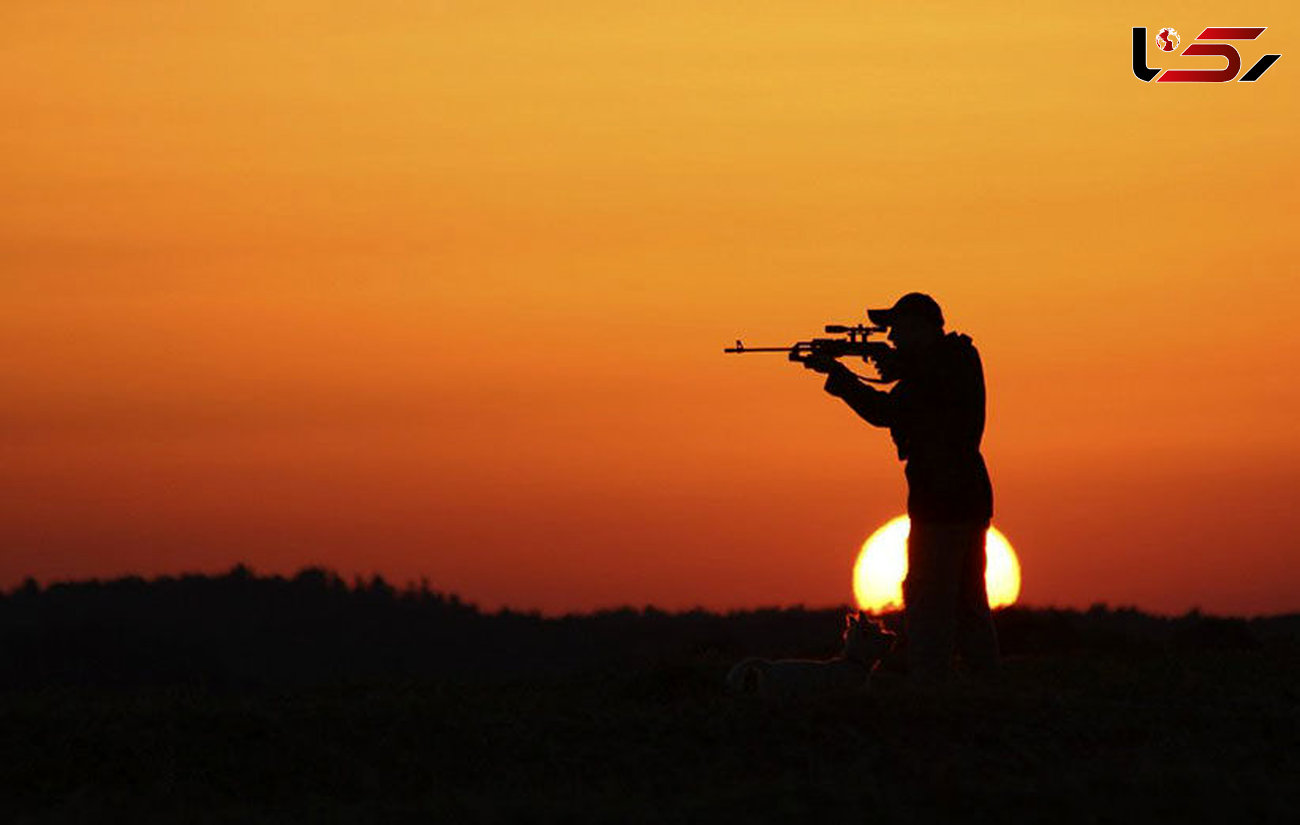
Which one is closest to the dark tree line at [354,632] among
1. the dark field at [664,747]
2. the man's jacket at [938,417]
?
the dark field at [664,747]

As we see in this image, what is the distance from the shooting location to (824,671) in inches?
741

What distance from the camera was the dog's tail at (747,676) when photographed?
18469mm

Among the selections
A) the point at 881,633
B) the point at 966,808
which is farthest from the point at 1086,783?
the point at 881,633

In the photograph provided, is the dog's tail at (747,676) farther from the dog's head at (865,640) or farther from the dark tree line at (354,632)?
the dark tree line at (354,632)

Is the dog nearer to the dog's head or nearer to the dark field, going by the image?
the dog's head

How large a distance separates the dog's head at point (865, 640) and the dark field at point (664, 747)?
0.59 m

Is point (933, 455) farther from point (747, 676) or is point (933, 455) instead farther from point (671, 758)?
point (671, 758)

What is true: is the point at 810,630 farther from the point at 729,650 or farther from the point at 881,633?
the point at 881,633

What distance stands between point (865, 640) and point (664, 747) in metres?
3.96

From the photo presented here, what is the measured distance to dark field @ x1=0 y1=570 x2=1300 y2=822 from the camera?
13078 mm

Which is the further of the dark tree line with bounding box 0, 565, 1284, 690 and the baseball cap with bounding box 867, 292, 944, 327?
the dark tree line with bounding box 0, 565, 1284, 690

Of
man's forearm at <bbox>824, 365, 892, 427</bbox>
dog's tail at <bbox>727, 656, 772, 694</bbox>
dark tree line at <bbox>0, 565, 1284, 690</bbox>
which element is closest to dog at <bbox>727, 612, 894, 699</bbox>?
dog's tail at <bbox>727, 656, 772, 694</bbox>

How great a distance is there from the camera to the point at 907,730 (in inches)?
624

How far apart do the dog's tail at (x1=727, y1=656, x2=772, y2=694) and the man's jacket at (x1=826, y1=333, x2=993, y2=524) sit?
1.63m
